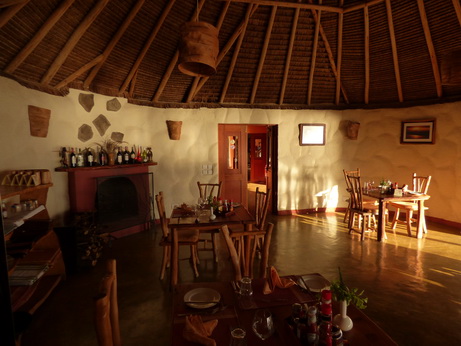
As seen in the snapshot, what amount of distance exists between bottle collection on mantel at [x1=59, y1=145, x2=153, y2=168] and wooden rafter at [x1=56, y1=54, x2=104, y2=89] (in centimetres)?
103

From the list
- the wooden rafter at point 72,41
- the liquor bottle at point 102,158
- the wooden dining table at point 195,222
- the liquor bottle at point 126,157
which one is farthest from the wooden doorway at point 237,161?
the wooden rafter at point 72,41

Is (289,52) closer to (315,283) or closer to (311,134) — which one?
(311,134)

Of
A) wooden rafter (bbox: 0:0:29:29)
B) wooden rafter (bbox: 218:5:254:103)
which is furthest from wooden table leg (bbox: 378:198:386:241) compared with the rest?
wooden rafter (bbox: 0:0:29:29)

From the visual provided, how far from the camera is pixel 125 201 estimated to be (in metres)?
5.88

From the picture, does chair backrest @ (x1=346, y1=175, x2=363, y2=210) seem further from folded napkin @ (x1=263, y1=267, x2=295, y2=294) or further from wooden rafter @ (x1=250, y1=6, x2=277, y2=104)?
folded napkin @ (x1=263, y1=267, x2=295, y2=294)

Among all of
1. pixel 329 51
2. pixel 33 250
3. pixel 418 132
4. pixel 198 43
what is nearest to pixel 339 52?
pixel 329 51

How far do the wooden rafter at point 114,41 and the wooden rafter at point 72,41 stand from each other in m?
0.45

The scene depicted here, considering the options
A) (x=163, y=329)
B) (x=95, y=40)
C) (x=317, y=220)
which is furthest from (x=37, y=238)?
(x=317, y=220)

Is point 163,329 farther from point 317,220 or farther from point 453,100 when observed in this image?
point 453,100

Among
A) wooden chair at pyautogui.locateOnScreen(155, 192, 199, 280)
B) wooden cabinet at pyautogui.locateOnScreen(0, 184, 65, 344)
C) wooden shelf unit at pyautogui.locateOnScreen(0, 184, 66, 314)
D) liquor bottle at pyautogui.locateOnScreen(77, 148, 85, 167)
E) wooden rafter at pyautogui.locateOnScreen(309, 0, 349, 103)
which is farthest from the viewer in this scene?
wooden rafter at pyautogui.locateOnScreen(309, 0, 349, 103)

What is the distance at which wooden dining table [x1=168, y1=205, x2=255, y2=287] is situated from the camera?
3.55 m

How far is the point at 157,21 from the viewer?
4859mm

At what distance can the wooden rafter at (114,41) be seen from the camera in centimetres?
437

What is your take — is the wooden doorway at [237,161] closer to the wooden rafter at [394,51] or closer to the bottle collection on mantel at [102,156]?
the bottle collection on mantel at [102,156]
